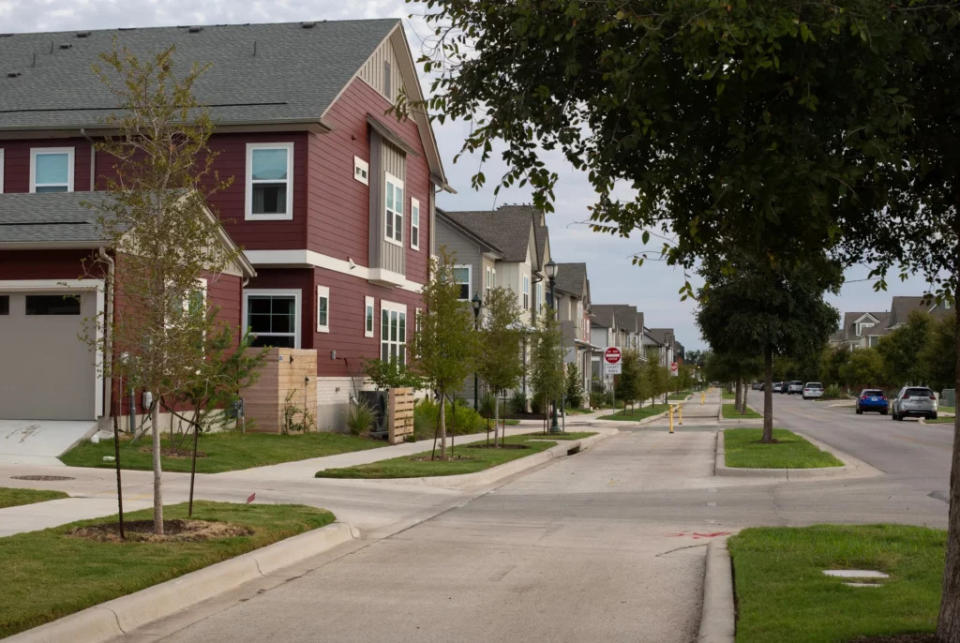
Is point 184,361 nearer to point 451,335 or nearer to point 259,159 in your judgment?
point 451,335

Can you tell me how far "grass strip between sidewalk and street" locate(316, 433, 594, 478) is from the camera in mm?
19297

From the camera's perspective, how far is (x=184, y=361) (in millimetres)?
10750

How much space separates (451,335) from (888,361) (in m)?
66.2

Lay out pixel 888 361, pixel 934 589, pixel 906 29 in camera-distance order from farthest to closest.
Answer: pixel 888 361 < pixel 934 589 < pixel 906 29

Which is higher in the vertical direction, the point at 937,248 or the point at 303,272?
the point at 303,272

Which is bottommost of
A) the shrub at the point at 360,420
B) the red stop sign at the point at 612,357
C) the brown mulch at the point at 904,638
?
the brown mulch at the point at 904,638

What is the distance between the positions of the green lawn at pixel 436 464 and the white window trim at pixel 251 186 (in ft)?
23.4

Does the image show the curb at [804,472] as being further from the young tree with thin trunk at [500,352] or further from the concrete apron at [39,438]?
the concrete apron at [39,438]

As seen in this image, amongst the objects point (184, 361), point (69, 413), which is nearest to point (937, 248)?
point (184, 361)

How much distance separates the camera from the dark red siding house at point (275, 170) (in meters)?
23.8

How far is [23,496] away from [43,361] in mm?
8207

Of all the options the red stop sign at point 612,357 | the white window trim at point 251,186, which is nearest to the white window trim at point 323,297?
the white window trim at point 251,186

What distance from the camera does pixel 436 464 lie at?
21.3 metres

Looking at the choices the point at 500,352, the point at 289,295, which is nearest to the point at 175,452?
the point at 289,295
